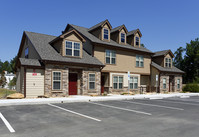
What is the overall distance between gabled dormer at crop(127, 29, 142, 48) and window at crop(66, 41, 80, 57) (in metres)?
10.3

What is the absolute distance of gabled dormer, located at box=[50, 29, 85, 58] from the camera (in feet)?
67.4

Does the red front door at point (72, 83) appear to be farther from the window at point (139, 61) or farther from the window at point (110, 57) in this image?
the window at point (139, 61)

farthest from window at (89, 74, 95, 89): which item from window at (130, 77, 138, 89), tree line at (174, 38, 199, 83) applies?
tree line at (174, 38, 199, 83)

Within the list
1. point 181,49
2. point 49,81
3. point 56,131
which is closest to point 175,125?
point 56,131

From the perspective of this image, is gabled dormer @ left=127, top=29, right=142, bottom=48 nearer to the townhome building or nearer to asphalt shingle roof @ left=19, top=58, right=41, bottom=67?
the townhome building

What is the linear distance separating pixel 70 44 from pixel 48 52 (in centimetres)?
259

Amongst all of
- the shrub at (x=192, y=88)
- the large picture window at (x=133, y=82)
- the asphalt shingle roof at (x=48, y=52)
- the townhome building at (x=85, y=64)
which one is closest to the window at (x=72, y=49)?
the townhome building at (x=85, y=64)

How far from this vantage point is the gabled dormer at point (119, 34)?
2669 cm

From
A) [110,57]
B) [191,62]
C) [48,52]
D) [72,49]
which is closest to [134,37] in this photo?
[110,57]

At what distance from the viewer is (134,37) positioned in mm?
28312

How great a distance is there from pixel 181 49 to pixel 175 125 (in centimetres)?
5576

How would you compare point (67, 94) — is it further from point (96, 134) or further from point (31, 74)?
point (96, 134)

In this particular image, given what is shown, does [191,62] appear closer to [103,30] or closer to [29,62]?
[103,30]

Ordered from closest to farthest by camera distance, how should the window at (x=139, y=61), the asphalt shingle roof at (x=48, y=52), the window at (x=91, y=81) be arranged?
the asphalt shingle roof at (x=48, y=52) → the window at (x=91, y=81) → the window at (x=139, y=61)
